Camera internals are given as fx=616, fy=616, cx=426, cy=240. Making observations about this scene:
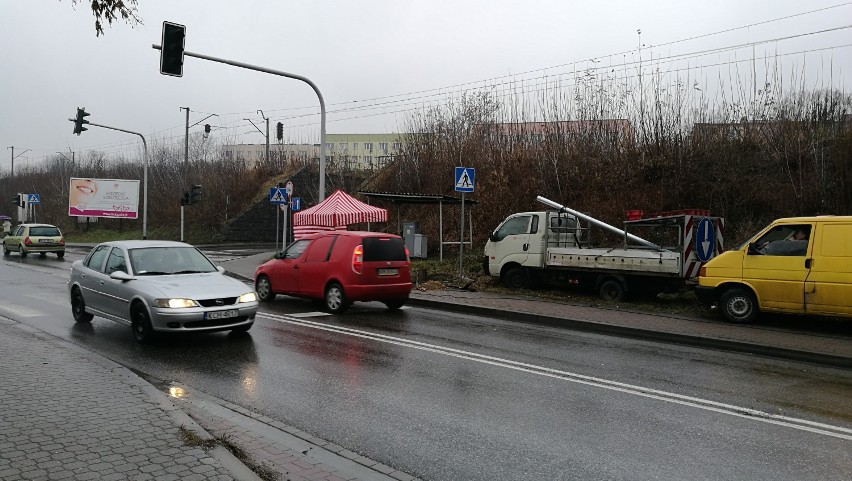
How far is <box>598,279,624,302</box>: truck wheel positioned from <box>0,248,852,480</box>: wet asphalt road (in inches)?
136

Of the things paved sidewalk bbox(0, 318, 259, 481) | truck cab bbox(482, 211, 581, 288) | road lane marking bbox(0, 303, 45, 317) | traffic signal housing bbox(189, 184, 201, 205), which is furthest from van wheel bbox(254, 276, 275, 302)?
traffic signal housing bbox(189, 184, 201, 205)

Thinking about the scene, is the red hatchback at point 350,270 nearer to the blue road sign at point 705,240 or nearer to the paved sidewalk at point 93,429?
the paved sidewalk at point 93,429

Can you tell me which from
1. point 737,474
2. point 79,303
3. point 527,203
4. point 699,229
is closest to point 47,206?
point 527,203

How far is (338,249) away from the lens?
12695 millimetres

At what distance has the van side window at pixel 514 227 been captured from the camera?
15631mm

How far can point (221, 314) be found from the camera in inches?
348

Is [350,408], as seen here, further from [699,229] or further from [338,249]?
[699,229]

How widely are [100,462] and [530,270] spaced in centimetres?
1250

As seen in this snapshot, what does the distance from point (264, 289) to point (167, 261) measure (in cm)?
473

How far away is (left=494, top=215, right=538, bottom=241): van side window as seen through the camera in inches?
615

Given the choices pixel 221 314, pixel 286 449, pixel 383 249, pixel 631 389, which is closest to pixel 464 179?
pixel 383 249

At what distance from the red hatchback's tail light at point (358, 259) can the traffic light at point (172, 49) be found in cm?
718

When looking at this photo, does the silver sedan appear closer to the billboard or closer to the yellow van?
the yellow van

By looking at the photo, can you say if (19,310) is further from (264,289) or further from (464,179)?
(464,179)
